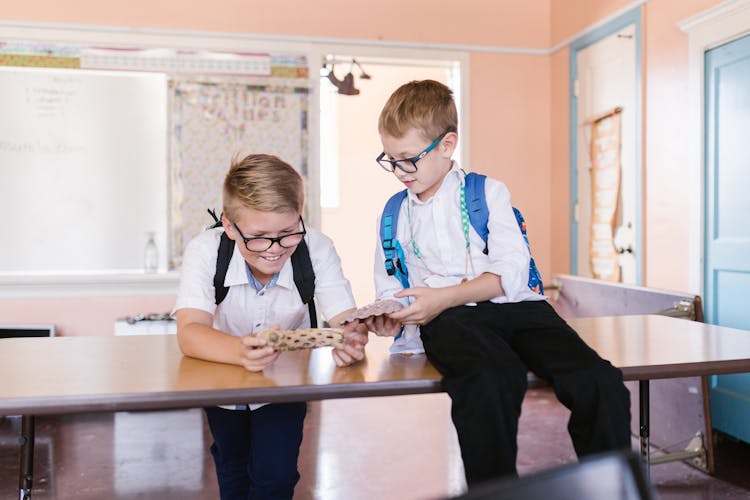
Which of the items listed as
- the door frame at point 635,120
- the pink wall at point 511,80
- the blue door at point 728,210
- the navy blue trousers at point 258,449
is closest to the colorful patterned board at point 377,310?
the navy blue trousers at point 258,449

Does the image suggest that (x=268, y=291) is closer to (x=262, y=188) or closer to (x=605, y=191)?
(x=262, y=188)

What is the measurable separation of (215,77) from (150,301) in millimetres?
1614

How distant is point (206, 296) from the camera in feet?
5.79

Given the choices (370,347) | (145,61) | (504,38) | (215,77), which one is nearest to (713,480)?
(370,347)

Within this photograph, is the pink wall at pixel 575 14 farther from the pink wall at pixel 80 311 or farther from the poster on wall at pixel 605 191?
the pink wall at pixel 80 311

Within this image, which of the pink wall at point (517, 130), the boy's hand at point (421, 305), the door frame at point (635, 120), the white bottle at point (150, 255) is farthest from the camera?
the pink wall at point (517, 130)

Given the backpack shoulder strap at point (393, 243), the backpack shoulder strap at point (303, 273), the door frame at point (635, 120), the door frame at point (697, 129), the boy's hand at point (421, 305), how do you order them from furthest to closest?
the door frame at point (635, 120) < the door frame at point (697, 129) < the backpack shoulder strap at point (393, 243) < the backpack shoulder strap at point (303, 273) < the boy's hand at point (421, 305)

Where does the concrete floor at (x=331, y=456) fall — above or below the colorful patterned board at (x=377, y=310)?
below

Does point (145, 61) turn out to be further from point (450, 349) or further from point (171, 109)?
point (450, 349)

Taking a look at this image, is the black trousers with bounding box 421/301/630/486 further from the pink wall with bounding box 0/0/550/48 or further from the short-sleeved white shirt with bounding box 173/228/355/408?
the pink wall with bounding box 0/0/550/48

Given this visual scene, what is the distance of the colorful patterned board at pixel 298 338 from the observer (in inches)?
Result: 60.5

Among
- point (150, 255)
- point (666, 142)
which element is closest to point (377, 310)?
point (666, 142)

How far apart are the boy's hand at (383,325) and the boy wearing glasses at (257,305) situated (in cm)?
3

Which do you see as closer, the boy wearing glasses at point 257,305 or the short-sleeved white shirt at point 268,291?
Result: the boy wearing glasses at point 257,305
